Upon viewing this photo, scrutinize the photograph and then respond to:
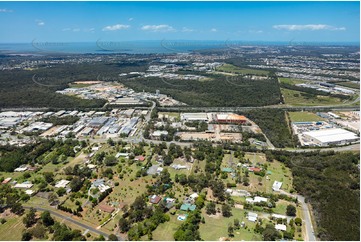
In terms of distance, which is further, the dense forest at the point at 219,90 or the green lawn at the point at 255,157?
the dense forest at the point at 219,90

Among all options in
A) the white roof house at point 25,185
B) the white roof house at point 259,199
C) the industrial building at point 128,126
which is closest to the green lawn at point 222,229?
the white roof house at point 259,199

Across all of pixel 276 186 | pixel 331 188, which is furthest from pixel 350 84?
pixel 276 186

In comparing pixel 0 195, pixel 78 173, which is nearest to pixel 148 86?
pixel 78 173

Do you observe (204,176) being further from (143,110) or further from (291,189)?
(143,110)

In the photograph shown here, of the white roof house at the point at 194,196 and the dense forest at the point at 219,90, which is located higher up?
the dense forest at the point at 219,90

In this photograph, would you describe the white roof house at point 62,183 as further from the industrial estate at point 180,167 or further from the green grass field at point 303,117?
the green grass field at point 303,117

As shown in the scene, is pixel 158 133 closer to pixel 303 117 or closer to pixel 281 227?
pixel 281 227
